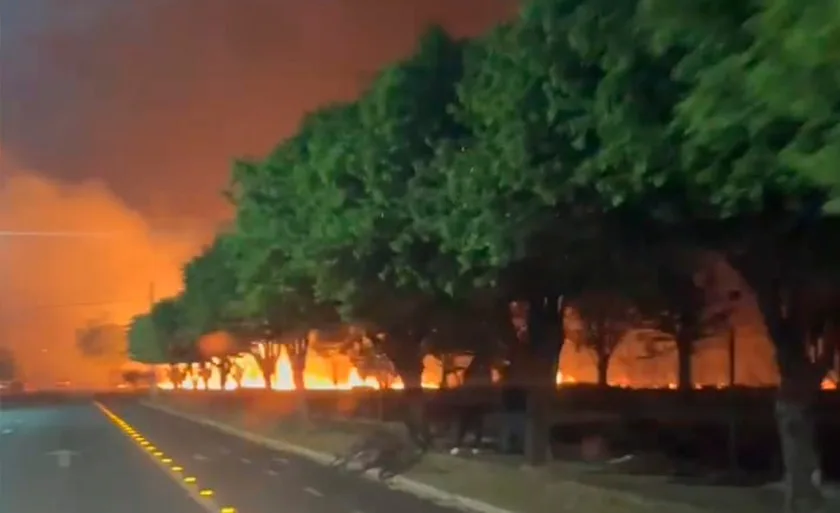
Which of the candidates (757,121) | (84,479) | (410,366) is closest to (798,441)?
(757,121)

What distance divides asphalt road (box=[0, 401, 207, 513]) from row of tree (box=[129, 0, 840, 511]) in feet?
18.5

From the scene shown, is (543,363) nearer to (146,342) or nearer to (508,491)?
(508,491)

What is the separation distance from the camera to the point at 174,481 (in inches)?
1205

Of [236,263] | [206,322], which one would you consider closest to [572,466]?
[236,263]

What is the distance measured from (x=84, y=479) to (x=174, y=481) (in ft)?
8.23

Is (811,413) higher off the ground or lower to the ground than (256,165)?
lower

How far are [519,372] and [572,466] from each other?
395 centimetres

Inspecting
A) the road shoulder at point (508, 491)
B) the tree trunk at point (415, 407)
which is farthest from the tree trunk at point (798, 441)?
the tree trunk at point (415, 407)

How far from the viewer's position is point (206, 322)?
7688cm

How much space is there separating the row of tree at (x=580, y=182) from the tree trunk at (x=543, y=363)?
56 mm

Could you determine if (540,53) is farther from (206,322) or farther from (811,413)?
(206,322)

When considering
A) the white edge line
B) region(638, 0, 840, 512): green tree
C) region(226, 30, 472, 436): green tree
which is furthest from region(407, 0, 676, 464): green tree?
the white edge line

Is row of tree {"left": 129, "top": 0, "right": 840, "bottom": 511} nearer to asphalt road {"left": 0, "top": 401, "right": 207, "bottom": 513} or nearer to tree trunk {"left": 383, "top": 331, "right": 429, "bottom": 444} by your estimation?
tree trunk {"left": 383, "top": 331, "right": 429, "bottom": 444}

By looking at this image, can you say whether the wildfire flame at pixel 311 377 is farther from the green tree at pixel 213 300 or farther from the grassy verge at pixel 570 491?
the grassy verge at pixel 570 491
